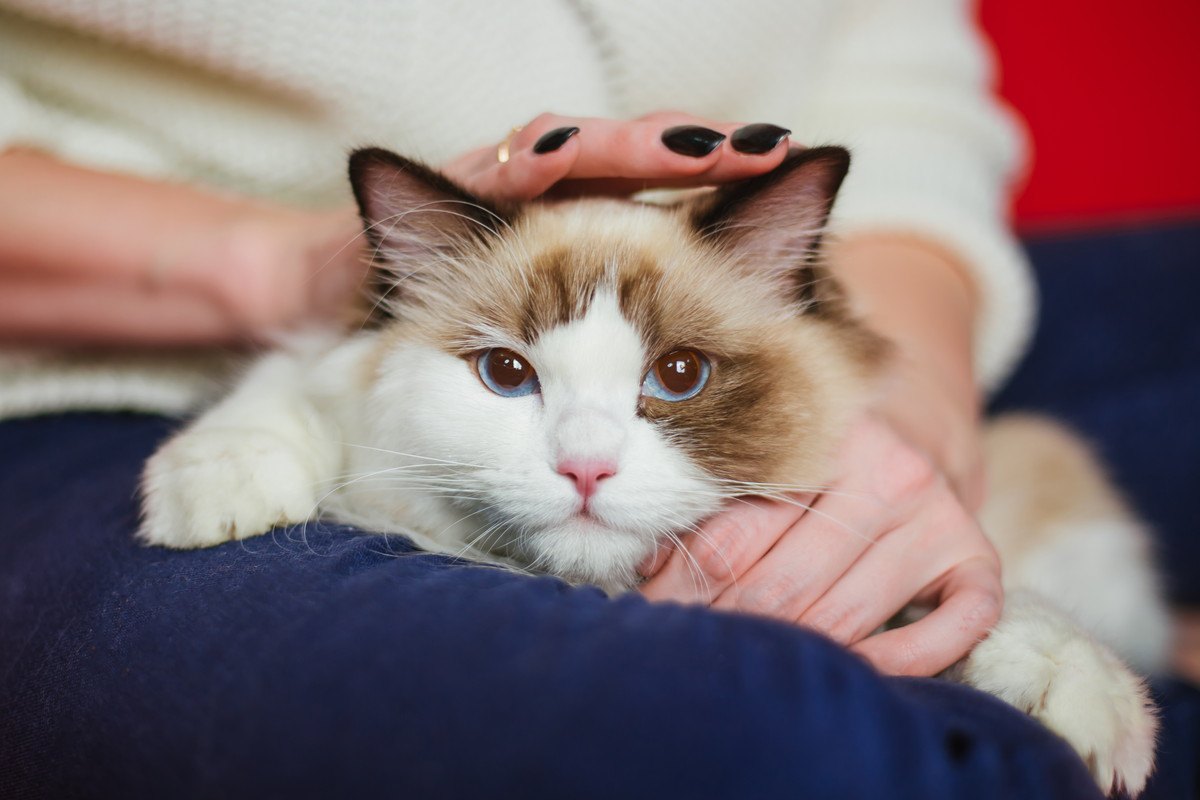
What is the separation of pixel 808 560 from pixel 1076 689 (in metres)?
0.32

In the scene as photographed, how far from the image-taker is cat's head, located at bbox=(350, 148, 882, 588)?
3.24 ft

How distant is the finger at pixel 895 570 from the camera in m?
1.06

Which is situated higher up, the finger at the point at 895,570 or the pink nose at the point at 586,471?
the pink nose at the point at 586,471

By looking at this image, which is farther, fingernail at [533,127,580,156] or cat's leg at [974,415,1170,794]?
fingernail at [533,127,580,156]

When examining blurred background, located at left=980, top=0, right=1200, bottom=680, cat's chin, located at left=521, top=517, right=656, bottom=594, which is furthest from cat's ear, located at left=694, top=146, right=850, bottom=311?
blurred background, located at left=980, top=0, right=1200, bottom=680

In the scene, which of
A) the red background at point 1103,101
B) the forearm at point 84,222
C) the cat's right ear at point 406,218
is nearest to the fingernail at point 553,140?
the cat's right ear at point 406,218

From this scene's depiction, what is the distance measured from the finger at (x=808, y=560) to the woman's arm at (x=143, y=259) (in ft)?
2.64

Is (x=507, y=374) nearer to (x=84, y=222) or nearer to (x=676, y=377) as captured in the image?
(x=676, y=377)

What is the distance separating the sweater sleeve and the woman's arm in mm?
1062

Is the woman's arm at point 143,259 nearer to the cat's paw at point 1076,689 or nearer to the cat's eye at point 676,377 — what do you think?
the cat's eye at point 676,377

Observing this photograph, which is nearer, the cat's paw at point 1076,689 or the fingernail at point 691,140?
the cat's paw at point 1076,689

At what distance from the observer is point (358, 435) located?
1.21 metres

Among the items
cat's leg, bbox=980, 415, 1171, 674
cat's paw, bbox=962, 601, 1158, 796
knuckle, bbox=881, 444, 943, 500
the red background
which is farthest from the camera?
the red background

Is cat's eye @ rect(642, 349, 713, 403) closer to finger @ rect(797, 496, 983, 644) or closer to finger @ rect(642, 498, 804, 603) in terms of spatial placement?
finger @ rect(642, 498, 804, 603)
